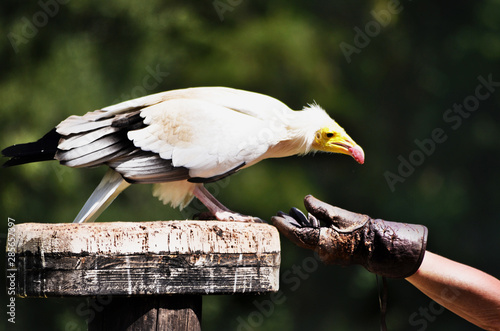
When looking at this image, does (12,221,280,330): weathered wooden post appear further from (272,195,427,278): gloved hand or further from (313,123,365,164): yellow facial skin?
(313,123,365,164): yellow facial skin

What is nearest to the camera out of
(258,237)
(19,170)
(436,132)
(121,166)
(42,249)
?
(42,249)

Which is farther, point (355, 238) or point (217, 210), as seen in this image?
point (217, 210)

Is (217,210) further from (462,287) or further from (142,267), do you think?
(462,287)

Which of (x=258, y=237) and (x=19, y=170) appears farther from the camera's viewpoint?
(x=19, y=170)

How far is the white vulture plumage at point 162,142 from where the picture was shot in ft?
8.32

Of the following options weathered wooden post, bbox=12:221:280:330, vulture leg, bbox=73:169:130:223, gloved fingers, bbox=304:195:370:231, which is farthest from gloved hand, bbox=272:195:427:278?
vulture leg, bbox=73:169:130:223

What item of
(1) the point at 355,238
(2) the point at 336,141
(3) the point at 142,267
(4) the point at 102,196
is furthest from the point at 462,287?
(4) the point at 102,196

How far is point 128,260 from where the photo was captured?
173cm

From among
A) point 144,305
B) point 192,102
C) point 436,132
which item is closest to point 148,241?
point 144,305

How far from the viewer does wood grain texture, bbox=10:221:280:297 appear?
172 cm

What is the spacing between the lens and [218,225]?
1854 mm

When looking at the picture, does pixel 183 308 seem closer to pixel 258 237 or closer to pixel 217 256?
pixel 217 256

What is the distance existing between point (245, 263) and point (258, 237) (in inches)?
3.8

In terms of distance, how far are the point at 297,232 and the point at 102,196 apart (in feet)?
2.96
